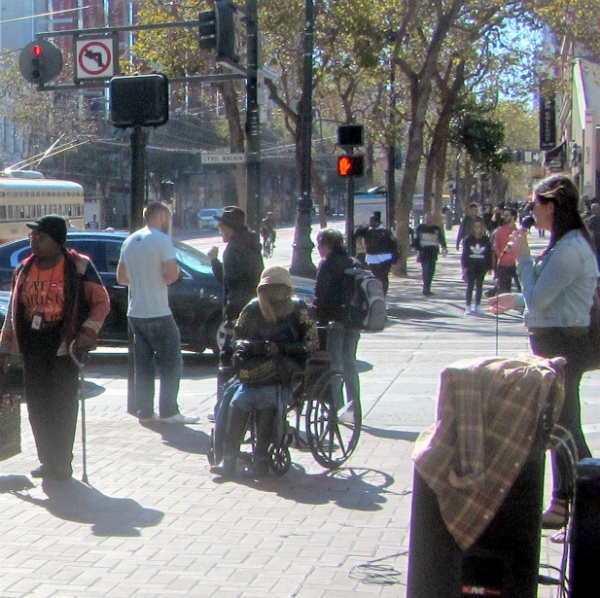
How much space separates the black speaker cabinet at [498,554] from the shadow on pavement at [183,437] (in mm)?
4311

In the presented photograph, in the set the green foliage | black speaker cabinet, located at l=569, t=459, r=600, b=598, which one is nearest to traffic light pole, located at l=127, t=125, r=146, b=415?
black speaker cabinet, located at l=569, t=459, r=600, b=598

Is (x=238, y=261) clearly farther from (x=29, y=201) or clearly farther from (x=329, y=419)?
(x=29, y=201)

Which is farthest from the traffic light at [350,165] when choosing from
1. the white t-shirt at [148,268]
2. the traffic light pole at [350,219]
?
the white t-shirt at [148,268]

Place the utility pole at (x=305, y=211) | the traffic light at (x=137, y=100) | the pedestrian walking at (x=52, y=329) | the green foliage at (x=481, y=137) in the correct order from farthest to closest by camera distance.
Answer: the green foliage at (x=481, y=137) < the utility pole at (x=305, y=211) < the traffic light at (x=137, y=100) < the pedestrian walking at (x=52, y=329)

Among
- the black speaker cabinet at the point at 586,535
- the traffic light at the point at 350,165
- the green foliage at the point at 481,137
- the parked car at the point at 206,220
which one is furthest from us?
the parked car at the point at 206,220

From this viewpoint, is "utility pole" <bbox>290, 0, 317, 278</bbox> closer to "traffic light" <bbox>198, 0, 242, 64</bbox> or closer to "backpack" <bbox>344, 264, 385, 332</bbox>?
"traffic light" <bbox>198, 0, 242, 64</bbox>

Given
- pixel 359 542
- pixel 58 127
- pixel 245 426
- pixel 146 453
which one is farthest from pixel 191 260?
pixel 58 127

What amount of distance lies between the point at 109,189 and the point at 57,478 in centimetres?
6807

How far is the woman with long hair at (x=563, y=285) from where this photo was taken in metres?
5.98

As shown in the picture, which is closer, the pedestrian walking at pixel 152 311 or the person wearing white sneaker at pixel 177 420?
the pedestrian walking at pixel 152 311

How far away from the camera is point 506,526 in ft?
13.8

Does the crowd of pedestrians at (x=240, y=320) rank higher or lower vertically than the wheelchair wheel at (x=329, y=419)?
higher

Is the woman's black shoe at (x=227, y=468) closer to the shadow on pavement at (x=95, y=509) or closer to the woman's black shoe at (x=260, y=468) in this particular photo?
the woman's black shoe at (x=260, y=468)

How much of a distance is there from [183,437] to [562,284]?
12.8 feet
